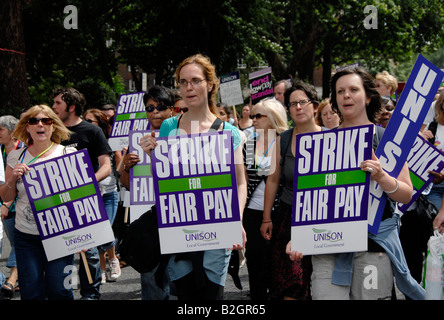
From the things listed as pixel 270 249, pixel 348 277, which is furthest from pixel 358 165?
pixel 270 249

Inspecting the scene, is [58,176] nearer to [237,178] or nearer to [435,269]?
[237,178]

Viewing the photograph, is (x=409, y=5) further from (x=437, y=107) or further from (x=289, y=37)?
(x=437, y=107)

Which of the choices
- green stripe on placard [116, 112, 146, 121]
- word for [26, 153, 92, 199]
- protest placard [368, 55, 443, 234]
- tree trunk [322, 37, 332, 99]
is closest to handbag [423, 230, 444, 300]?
protest placard [368, 55, 443, 234]

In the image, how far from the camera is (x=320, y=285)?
347cm

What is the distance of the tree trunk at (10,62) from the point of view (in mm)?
13812

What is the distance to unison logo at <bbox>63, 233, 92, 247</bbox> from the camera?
Result: 4.40 m

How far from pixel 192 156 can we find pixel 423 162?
2055 mm

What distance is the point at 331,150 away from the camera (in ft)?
11.1

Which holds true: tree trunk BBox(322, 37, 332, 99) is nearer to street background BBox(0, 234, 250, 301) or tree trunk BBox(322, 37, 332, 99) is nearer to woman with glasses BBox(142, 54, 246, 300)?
street background BBox(0, 234, 250, 301)

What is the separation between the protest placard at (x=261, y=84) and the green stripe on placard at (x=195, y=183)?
654 centimetres

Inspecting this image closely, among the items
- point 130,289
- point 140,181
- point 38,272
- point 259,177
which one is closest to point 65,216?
point 38,272

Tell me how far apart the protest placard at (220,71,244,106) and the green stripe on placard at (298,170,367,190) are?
701 centimetres

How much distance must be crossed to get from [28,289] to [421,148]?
3.15 meters

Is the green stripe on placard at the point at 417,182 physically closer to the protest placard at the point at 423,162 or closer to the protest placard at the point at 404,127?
the protest placard at the point at 423,162
